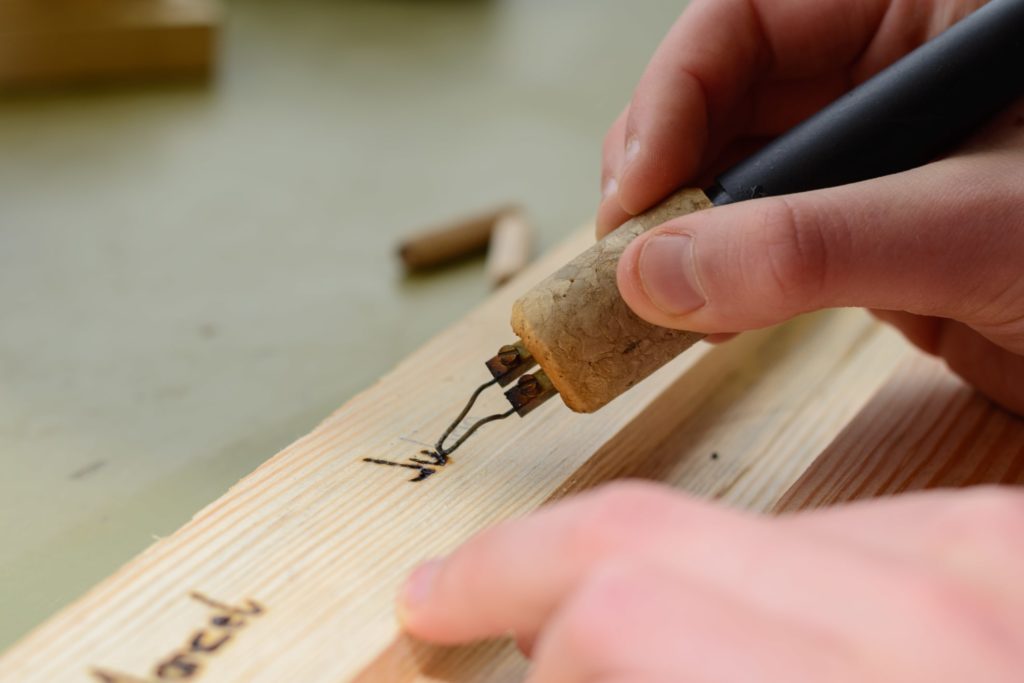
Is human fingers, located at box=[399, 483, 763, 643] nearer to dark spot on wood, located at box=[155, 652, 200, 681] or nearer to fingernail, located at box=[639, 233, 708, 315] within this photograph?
dark spot on wood, located at box=[155, 652, 200, 681]

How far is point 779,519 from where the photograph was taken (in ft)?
2.40

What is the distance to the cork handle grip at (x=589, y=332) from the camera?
1013mm

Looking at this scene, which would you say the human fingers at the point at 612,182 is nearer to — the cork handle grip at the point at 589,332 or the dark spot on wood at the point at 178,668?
the cork handle grip at the point at 589,332

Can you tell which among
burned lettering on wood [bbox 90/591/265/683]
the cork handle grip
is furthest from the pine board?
the cork handle grip

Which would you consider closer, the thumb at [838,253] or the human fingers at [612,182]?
the thumb at [838,253]

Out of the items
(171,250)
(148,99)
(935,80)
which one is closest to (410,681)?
(935,80)

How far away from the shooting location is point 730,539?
674 millimetres

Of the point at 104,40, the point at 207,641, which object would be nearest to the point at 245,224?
the point at 104,40

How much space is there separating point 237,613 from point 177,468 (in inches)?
17.0

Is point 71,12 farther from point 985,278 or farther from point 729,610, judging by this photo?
point 729,610

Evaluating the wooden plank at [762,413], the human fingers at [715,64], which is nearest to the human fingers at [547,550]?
the wooden plank at [762,413]

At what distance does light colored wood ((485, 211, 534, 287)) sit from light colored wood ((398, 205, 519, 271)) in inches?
0.6

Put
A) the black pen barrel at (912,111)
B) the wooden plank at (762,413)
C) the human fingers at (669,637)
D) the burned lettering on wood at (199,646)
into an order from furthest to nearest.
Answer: the wooden plank at (762,413)
the black pen barrel at (912,111)
the burned lettering on wood at (199,646)
the human fingers at (669,637)

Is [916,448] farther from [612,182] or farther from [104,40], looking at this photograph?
[104,40]
